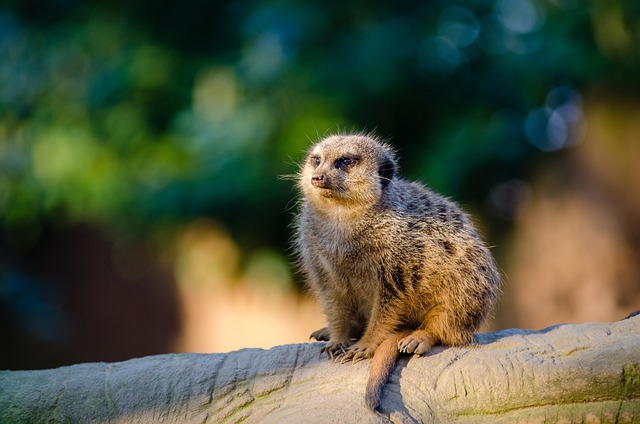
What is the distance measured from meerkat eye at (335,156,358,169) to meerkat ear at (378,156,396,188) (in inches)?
5.4

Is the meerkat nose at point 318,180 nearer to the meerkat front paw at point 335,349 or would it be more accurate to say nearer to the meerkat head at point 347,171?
the meerkat head at point 347,171

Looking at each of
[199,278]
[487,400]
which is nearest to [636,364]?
[487,400]

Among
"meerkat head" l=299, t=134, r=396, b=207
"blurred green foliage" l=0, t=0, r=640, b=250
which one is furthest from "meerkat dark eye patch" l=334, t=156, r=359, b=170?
"blurred green foliage" l=0, t=0, r=640, b=250

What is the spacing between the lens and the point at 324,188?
4297 mm

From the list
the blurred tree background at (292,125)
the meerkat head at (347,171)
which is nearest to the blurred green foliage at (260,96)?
the blurred tree background at (292,125)

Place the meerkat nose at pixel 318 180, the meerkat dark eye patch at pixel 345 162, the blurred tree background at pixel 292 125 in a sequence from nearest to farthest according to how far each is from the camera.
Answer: the meerkat nose at pixel 318 180, the meerkat dark eye patch at pixel 345 162, the blurred tree background at pixel 292 125

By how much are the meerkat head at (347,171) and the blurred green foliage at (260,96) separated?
8.86 feet

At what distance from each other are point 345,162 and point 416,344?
1014 millimetres

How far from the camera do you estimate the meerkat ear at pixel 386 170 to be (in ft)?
14.5

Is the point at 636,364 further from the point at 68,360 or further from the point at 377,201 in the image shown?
the point at 68,360

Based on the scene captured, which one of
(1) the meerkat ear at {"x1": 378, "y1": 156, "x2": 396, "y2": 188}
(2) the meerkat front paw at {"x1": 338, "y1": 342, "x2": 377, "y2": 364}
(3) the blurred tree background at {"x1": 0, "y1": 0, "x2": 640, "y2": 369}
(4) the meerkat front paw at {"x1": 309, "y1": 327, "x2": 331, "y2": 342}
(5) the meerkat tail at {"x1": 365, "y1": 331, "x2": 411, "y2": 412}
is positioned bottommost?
(5) the meerkat tail at {"x1": 365, "y1": 331, "x2": 411, "y2": 412}

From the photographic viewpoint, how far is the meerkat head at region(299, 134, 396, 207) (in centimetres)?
432

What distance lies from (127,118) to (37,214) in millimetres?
1625

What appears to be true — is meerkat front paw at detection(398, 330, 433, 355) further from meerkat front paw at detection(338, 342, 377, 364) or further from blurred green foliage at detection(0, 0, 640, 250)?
blurred green foliage at detection(0, 0, 640, 250)
